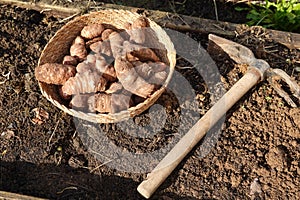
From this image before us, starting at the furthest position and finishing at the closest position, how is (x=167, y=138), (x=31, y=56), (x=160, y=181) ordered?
(x=31, y=56) → (x=167, y=138) → (x=160, y=181)

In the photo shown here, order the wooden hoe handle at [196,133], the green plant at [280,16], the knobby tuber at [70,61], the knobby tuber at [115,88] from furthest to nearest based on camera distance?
1. the green plant at [280,16]
2. the knobby tuber at [70,61]
3. the knobby tuber at [115,88]
4. the wooden hoe handle at [196,133]

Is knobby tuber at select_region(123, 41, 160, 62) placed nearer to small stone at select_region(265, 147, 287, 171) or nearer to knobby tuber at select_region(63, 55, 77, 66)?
knobby tuber at select_region(63, 55, 77, 66)

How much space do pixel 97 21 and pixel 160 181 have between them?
39.0 inches

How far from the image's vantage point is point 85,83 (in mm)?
2547

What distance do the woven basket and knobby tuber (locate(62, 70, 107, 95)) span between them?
→ 0.34 ft

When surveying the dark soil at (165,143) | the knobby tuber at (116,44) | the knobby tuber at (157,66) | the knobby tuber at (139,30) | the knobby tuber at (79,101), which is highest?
the knobby tuber at (139,30)

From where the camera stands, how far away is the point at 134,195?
2.54m

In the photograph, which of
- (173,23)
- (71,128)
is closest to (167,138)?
(71,128)

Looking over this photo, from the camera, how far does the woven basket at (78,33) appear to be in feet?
8.18

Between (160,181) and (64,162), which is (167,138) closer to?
(160,181)

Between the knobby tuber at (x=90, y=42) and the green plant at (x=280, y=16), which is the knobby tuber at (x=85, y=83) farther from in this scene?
the green plant at (x=280, y=16)

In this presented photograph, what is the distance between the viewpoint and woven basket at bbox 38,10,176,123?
2.49m

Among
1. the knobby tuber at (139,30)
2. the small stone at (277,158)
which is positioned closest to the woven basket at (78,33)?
the knobby tuber at (139,30)

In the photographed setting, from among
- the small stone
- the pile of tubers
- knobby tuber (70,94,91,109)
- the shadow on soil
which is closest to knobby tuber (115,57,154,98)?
the pile of tubers
